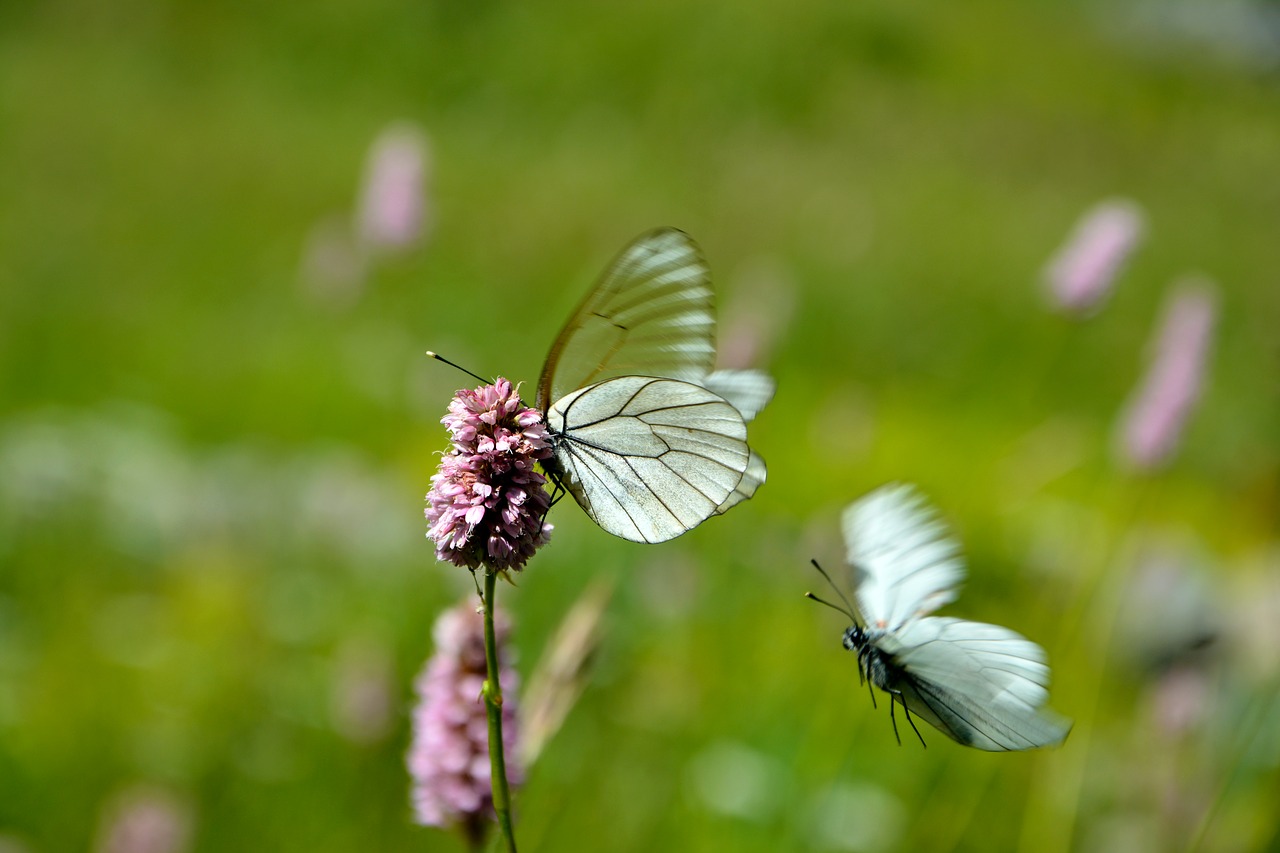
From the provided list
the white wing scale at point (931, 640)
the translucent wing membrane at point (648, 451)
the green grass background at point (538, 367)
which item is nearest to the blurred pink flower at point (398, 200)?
the green grass background at point (538, 367)

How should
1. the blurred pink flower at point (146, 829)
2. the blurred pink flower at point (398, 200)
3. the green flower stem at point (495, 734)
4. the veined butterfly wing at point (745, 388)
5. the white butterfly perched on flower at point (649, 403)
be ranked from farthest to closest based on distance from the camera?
the blurred pink flower at point (398, 200)
the blurred pink flower at point (146, 829)
the veined butterfly wing at point (745, 388)
the white butterfly perched on flower at point (649, 403)
the green flower stem at point (495, 734)

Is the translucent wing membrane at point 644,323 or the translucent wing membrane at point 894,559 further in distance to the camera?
the translucent wing membrane at point 644,323

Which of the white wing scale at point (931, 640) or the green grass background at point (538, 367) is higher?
the green grass background at point (538, 367)

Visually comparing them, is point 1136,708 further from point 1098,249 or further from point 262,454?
point 262,454

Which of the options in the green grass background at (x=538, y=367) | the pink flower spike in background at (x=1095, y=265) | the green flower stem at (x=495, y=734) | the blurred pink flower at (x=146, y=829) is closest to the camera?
the green flower stem at (x=495, y=734)

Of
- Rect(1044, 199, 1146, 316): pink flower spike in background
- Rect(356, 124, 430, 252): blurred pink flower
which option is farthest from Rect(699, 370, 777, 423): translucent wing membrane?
Rect(356, 124, 430, 252): blurred pink flower

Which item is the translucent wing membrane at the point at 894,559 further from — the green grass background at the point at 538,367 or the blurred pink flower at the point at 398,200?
the blurred pink flower at the point at 398,200
